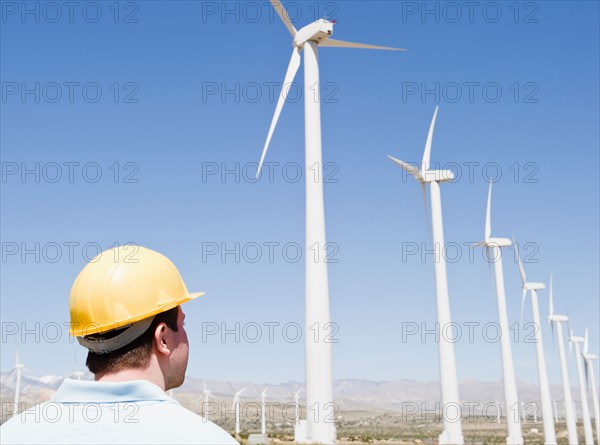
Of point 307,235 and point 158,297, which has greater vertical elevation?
point 307,235

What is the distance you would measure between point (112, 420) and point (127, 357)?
1.40 ft

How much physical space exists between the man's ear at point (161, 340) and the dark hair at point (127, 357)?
0.06ft

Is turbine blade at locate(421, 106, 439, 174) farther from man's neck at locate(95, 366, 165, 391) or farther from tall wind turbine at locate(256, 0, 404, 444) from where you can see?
man's neck at locate(95, 366, 165, 391)

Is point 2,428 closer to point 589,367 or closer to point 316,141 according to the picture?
point 316,141

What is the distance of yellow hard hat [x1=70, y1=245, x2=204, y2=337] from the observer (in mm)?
2822

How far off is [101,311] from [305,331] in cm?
2365

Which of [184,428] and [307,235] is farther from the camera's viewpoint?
[307,235]

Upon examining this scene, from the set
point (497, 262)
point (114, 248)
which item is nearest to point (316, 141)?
point (114, 248)

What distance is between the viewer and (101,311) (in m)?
2.84

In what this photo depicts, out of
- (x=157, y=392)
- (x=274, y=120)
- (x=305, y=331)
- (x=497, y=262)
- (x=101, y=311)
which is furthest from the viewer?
(x=497, y=262)

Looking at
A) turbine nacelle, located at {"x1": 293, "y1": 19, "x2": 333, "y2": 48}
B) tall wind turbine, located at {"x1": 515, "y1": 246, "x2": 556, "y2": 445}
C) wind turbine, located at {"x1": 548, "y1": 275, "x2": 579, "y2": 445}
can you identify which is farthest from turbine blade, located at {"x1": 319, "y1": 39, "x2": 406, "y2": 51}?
wind turbine, located at {"x1": 548, "y1": 275, "x2": 579, "y2": 445}

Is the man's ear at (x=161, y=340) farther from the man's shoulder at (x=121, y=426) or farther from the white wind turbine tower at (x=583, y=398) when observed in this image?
the white wind turbine tower at (x=583, y=398)

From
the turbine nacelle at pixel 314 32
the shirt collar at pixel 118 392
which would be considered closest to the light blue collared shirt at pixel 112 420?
the shirt collar at pixel 118 392

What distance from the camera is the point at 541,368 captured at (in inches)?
2714
